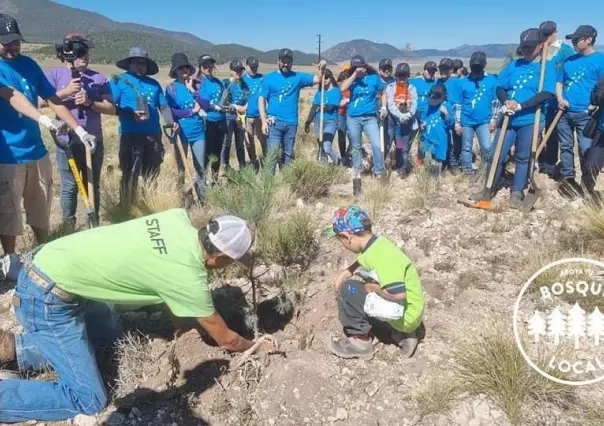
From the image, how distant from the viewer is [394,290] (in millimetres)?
2893

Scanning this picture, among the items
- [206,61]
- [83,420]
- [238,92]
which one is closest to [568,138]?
[238,92]

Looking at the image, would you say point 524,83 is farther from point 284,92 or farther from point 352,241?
point 352,241

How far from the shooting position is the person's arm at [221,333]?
102 inches

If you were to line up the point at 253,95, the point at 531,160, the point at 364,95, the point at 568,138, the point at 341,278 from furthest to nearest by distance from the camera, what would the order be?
the point at 253,95 < the point at 364,95 < the point at 568,138 < the point at 531,160 < the point at 341,278

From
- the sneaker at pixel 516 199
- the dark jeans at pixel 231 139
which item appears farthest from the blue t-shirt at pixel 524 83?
the dark jeans at pixel 231 139

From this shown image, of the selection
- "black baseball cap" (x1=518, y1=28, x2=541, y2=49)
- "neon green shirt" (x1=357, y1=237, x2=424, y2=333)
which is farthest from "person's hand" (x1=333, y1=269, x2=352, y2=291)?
"black baseball cap" (x1=518, y1=28, x2=541, y2=49)

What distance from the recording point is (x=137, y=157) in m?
5.27

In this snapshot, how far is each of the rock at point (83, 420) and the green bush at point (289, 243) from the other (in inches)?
76.6

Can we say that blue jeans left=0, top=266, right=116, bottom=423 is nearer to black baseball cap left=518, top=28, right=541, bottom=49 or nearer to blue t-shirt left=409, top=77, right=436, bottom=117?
black baseball cap left=518, top=28, right=541, bottom=49

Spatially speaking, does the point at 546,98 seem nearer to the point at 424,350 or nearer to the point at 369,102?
the point at 369,102

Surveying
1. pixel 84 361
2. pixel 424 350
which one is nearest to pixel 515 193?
pixel 424 350

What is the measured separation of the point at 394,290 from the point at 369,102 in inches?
171

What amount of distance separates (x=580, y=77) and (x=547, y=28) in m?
0.82

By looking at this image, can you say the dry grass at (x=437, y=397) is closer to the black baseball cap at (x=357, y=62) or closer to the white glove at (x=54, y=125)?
the white glove at (x=54, y=125)
